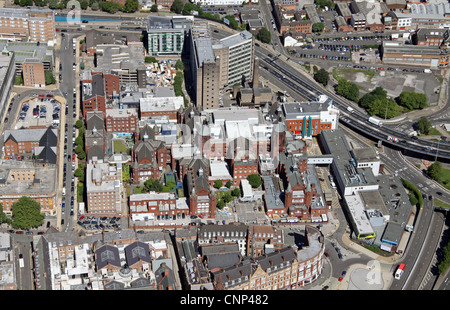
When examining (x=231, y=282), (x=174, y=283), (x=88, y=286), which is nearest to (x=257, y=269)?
Result: (x=231, y=282)

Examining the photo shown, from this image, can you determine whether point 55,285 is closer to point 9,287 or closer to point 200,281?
point 9,287
